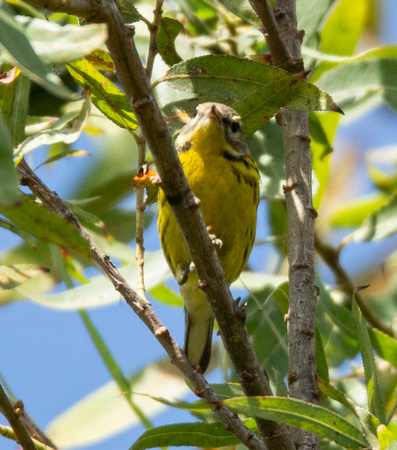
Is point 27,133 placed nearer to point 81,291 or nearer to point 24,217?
point 81,291

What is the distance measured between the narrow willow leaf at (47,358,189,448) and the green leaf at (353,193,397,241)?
54.6 inches

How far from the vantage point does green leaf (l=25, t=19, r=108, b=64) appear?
138 centimetres

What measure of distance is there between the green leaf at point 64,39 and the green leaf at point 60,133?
46cm

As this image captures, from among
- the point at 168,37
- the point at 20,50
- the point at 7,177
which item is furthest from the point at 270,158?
the point at 7,177

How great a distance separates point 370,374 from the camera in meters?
2.10

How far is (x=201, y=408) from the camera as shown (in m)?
2.31

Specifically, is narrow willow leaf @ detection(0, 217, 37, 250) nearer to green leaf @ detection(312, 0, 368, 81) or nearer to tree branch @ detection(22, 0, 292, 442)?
tree branch @ detection(22, 0, 292, 442)

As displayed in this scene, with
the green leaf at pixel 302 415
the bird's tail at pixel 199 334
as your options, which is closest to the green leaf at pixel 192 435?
the green leaf at pixel 302 415

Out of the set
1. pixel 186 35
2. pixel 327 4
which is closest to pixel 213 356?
pixel 186 35

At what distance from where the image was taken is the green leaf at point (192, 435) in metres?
2.24

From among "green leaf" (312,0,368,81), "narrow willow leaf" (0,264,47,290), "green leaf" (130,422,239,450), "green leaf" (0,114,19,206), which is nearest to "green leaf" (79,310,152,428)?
"green leaf" (130,422,239,450)

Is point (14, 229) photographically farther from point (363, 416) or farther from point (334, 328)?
point (334, 328)

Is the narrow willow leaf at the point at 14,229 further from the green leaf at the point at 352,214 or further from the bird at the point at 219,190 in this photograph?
the green leaf at the point at 352,214

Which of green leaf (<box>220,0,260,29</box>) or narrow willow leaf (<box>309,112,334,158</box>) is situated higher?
green leaf (<box>220,0,260,29</box>)
